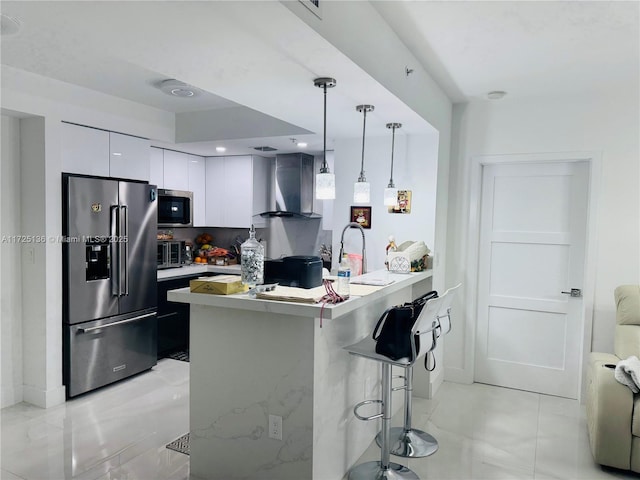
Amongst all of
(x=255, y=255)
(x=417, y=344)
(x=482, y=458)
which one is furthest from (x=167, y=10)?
(x=482, y=458)

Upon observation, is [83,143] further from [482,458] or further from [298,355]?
[482,458]

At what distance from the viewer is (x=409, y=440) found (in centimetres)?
303

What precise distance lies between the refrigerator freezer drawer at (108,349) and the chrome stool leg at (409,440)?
237 centimetres

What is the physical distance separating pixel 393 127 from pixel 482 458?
235cm

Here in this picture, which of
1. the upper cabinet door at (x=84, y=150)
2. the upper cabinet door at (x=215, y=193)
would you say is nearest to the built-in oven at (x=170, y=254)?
the upper cabinet door at (x=215, y=193)

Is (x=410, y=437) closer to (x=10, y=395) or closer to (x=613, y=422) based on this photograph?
(x=613, y=422)

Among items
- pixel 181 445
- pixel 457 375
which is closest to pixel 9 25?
pixel 181 445

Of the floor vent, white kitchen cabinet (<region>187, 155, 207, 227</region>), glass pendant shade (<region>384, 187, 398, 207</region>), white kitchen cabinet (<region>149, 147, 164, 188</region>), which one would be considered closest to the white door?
glass pendant shade (<region>384, 187, 398, 207</region>)

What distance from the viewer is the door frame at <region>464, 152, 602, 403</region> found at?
3.67 meters

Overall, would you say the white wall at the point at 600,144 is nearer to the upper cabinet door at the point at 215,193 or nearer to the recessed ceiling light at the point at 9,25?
the upper cabinet door at the point at 215,193

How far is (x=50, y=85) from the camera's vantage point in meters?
3.48

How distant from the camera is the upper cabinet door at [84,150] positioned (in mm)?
3609

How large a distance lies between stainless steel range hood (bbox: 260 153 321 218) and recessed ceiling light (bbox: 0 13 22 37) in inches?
122

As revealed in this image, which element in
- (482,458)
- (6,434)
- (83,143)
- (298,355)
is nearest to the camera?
(298,355)
